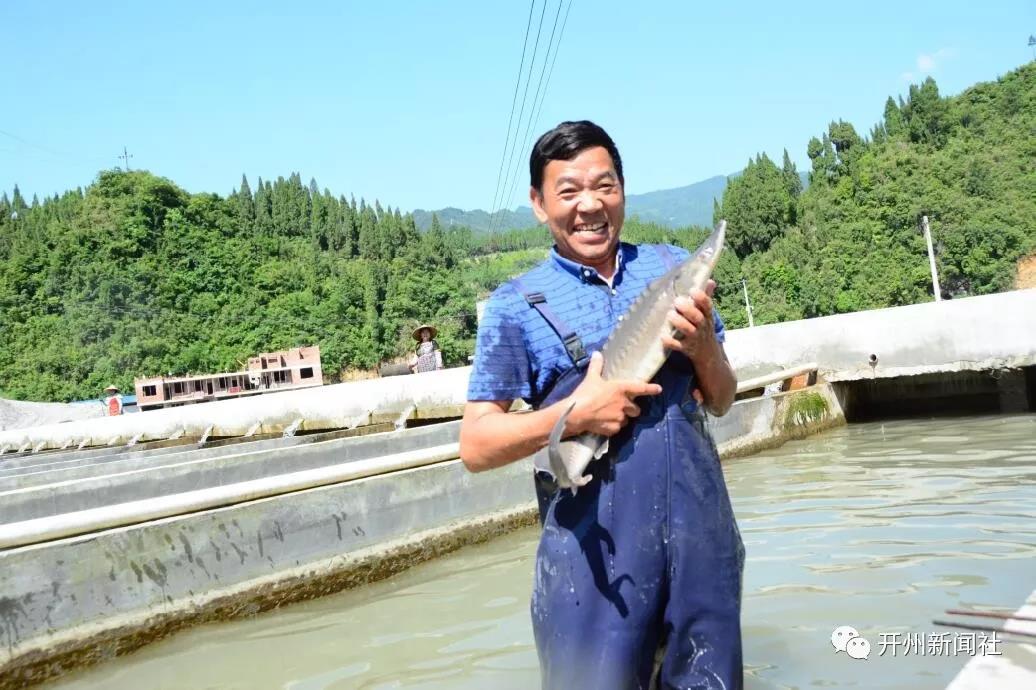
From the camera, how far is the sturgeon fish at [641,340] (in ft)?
A: 5.65

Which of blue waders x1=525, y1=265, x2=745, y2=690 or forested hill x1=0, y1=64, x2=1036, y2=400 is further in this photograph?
forested hill x1=0, y1=64, x2=1036, y2=400

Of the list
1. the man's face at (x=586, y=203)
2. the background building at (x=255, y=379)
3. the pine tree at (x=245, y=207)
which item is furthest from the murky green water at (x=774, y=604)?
the pine tree at (x=245, y=207)

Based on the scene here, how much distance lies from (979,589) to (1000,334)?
5.87 meters

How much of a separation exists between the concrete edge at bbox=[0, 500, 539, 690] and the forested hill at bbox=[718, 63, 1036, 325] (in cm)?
6675

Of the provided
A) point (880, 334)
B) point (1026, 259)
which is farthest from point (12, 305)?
point (880, 334)

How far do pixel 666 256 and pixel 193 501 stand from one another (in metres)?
3.57

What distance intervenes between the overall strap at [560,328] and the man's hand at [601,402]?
13 cm

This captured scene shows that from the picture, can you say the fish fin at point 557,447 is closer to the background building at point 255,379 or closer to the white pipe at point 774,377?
the white pipe at point 774,377

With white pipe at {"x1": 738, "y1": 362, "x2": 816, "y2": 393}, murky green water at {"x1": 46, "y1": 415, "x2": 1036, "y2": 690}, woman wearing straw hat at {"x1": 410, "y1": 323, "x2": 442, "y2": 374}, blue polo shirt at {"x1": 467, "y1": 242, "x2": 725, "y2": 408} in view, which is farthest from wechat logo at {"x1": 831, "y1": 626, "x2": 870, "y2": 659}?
woman wearing straw hat at {"x1": 410, "y1": 323, "x2": 442, "y2": 374}

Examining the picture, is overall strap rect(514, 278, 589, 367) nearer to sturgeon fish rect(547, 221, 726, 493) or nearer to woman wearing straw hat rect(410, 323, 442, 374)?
sturgeon fish rect(547, 221, 726, 493)

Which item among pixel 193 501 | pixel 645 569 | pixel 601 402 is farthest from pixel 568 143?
pixel 193 501

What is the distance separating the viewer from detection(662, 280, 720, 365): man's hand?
1692 mm

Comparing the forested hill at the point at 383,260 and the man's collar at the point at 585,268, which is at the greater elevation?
the forested hill at the point at 383,260

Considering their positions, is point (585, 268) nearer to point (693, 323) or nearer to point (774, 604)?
point (693, 323)
